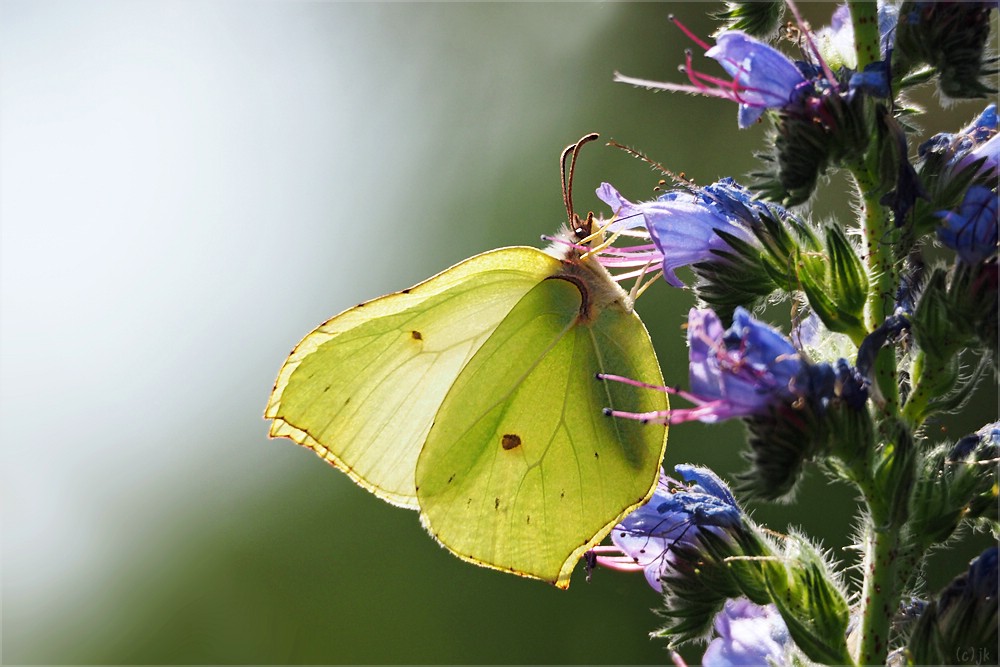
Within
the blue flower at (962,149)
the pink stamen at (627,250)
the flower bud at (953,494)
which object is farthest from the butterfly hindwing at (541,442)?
the blue flower at (962,149)

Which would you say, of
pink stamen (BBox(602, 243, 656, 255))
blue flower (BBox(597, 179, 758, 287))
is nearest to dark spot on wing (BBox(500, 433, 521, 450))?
pink stamen (BBox(602, 243, 656, 255))

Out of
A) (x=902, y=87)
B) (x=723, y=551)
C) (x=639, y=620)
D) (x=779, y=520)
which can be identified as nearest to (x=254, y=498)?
(x=639, y=620)

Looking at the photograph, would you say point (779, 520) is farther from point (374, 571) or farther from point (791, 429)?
point (791, 429)

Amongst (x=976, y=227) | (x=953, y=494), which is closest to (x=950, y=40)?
(x=976, y=227)

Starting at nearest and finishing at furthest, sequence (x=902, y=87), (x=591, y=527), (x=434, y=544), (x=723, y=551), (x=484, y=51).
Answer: (x=902, y=87) < (x=723, y=551) < (x=591, y=527) < (x=434, y=544) < (x=484, y=51)

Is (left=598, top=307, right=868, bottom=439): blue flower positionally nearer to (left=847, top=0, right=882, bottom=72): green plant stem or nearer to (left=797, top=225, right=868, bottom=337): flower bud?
(left=797, top=225, right=868, bottom=337): flower bud

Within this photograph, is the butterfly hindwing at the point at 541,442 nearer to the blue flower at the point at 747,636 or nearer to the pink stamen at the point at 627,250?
the pink stamen at the point at 627,250

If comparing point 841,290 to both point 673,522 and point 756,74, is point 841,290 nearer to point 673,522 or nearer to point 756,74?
point 756,74

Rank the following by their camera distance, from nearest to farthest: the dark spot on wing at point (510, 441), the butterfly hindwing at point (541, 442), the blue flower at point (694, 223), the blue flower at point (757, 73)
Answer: the blue flower at point (757, 73) < the blue flower at point (694, 223) < the butterfly hindwing at point (541, 442) < the dark spot on wing at point (510, 441)
